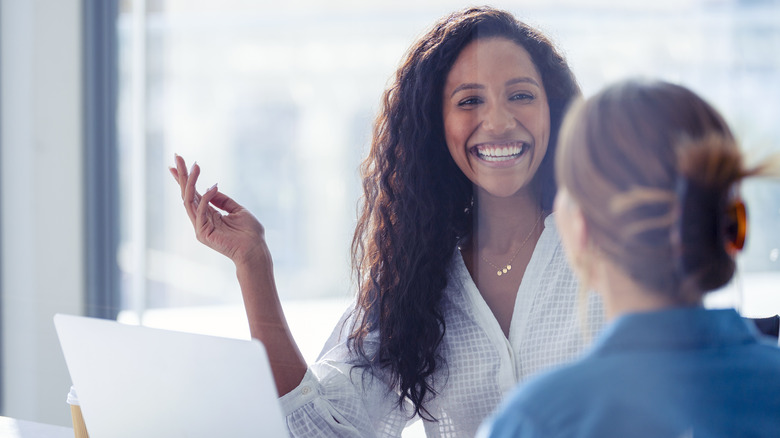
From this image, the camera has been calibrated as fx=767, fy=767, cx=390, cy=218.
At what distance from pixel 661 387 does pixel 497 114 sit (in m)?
0.55

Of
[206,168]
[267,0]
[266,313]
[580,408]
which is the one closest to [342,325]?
[266,313]

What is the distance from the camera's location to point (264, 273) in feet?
3.92

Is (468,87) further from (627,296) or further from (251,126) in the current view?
(251,126)

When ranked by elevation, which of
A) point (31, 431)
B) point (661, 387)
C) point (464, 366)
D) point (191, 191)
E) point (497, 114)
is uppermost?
point (497, 114)

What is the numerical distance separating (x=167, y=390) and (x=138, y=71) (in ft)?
5.35

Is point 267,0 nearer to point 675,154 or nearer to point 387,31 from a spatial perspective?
point 387,31

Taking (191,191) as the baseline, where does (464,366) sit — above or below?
below

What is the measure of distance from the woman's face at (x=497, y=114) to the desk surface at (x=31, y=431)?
2.46 ft

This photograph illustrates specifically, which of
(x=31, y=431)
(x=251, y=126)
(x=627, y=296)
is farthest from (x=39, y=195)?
(x=627, y=296)

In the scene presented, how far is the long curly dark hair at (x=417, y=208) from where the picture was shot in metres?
1.14

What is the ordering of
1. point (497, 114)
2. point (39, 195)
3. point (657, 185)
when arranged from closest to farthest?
point (657, 185)
point (497, 114)
point (39, 195)

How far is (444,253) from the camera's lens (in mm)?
1210

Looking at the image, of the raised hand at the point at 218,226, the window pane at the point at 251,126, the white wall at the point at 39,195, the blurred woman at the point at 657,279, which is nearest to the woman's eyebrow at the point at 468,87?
the raised hand at the point at 218,226

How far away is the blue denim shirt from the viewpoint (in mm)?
559
